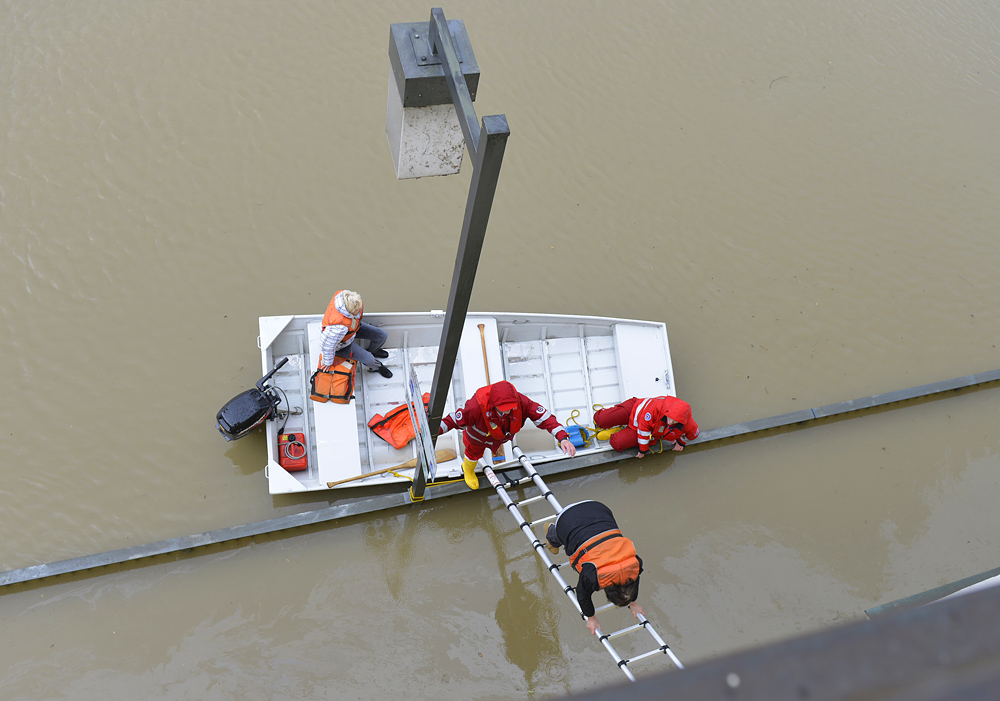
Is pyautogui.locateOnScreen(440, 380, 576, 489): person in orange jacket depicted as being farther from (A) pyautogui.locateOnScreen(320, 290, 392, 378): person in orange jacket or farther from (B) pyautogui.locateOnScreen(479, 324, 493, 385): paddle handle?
(A) pyautogui.locateOnScreen(320, 290, 392, 378): person in orange jacket

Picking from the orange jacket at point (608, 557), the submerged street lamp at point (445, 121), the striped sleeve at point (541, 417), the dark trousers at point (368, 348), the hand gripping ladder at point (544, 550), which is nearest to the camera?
the submerged street lamp at point (445, 121)

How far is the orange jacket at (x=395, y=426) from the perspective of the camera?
7.36 metres

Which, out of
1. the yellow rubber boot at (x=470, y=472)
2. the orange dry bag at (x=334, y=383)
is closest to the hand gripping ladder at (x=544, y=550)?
the yellow rubber boot at (x=470, y=472)

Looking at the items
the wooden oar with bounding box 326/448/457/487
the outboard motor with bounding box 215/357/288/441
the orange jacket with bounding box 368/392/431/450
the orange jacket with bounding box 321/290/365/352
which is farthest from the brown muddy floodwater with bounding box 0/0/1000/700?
the orange jacket with bounding box 321/290/365/352

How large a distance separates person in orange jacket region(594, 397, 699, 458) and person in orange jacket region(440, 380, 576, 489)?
0.77 m

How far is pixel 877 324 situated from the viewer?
29.6 ft

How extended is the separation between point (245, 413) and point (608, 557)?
3667 millimetres

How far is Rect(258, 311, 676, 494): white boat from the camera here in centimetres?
712

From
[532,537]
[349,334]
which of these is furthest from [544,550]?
[349,334]

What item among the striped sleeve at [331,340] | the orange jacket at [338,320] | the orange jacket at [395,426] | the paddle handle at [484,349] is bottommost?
the orange jacket at [395,426]

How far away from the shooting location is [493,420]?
6512mm

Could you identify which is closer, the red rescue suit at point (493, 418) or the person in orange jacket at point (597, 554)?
the person in orange jacket at point (597, 554)

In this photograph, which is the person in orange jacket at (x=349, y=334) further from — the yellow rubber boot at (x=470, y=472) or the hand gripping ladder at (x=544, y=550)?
the hand gripping ladder at (x=544, y=550)

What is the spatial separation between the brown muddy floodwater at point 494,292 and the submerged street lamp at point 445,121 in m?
3.83
